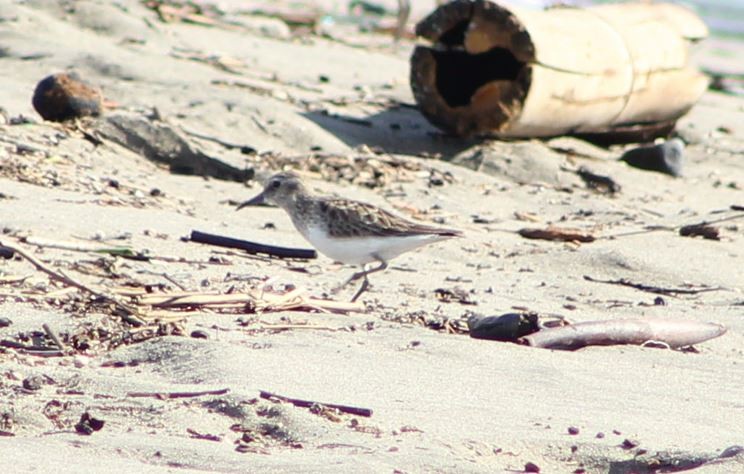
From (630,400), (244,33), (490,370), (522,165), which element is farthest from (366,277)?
(244,33)

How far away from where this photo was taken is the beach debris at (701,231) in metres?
7.54

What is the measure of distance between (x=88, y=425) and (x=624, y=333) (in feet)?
7.64

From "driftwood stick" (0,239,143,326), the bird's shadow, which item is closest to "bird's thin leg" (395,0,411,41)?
the bird's shadow

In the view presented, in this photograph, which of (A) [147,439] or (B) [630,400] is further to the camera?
(B) [630,400]

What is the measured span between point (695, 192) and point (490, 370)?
4.72 metres

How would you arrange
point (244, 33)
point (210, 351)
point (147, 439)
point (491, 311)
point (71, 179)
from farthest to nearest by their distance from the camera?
point (244, 33) < point (71, 179) < point (491, 311) < point (210, 351) < point (147, 439)

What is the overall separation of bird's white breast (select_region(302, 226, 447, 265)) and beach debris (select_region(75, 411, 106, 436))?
2.36 m

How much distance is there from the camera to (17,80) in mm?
8914

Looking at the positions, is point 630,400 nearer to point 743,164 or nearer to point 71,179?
point 71,179

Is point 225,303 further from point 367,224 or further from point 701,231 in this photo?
point 701,231

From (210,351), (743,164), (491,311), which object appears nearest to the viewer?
(210,351)

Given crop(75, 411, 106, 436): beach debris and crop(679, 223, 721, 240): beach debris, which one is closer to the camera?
crop(75, 411, 106, 436): beach debris

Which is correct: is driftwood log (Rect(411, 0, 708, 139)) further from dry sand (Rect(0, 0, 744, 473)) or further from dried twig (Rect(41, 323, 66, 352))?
dried twig (Rect(41, 323, 66, 352))

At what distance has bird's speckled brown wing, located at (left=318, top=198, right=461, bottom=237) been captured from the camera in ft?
19.7
